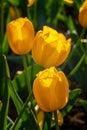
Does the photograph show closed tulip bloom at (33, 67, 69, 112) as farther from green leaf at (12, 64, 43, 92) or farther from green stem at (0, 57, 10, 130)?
green leaf at (12, 64, 43, 92)

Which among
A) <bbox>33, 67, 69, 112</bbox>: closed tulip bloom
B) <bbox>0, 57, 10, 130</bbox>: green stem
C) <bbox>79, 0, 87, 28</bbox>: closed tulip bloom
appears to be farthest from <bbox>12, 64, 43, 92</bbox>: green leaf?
<bbox>33, 67, 69, 112</bbox>: closed tulip bloom

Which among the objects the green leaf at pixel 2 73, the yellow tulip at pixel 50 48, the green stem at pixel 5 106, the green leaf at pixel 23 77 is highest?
the yellow tulip at pixel 50 48

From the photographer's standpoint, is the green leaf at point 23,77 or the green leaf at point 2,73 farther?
the green leaf at point 23,77

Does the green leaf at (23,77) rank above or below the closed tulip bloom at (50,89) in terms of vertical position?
below

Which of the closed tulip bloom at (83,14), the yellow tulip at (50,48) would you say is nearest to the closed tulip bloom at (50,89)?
the yellow tulip at (50,48)

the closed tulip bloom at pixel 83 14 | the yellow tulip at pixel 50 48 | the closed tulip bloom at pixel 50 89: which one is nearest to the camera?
the closed tulip bloom at pixel 50 89

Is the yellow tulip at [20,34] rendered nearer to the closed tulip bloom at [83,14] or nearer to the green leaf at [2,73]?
the green leaf at [2,73]
